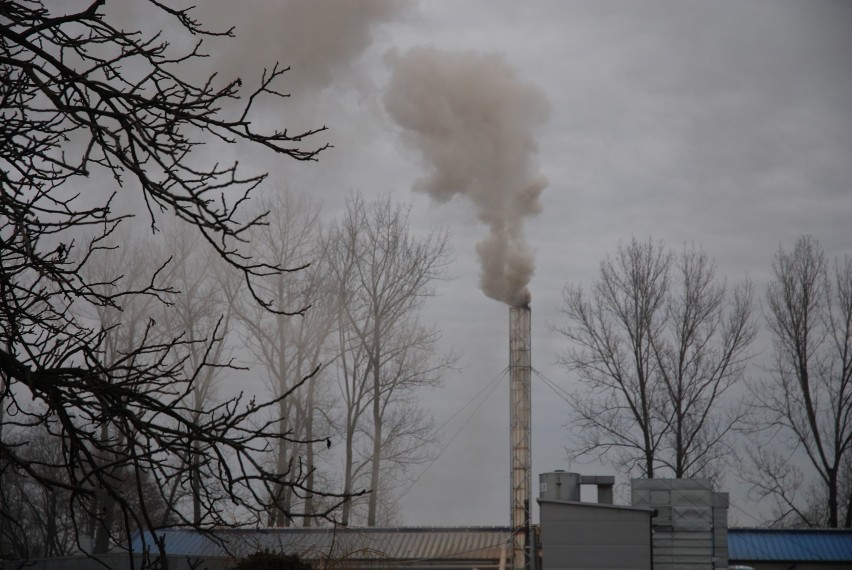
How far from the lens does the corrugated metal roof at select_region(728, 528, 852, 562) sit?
2717 centimetres

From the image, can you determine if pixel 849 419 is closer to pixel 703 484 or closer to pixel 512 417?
pixel 512 417

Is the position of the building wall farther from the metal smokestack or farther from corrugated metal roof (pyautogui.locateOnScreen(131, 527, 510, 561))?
the metal smokestack

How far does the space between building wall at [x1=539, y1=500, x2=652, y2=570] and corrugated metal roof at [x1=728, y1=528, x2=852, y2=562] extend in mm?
8278

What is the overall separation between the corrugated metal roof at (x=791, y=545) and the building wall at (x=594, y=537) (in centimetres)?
828

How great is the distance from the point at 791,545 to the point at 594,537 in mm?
10366

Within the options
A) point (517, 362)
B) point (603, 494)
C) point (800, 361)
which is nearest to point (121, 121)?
point (603, 494)

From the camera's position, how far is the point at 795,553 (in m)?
27.4

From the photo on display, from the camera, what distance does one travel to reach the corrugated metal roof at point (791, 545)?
89.1ft

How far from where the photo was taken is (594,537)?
2083 centimetres

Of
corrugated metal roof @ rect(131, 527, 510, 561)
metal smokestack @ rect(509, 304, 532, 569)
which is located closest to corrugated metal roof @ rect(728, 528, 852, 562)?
metal smokestack @ rect(509, 304, 532, 569)

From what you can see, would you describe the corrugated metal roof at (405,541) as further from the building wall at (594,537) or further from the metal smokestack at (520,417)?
the building wall at (594,537)

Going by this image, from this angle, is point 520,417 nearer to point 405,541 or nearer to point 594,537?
point 405,541

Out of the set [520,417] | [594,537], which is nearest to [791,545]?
Answer: [520,417]

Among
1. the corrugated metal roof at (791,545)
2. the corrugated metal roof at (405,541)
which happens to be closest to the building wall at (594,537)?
the corrugated metal roof at (405,541)
